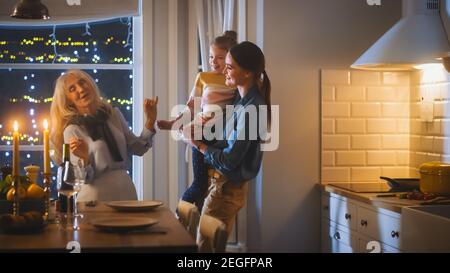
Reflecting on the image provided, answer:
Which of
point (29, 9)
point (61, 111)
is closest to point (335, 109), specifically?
point (61, 111)

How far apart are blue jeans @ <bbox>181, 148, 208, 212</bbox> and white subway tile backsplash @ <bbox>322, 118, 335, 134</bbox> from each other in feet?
2.47

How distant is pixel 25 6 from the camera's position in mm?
3350

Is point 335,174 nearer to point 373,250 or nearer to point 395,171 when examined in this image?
point 395,171

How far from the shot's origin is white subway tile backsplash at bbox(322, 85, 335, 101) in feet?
12.6

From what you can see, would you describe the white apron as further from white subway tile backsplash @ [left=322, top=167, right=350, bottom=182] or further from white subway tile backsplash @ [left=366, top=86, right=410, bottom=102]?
white subway tile backsplash @ [left=366, top=86, right=410, bottom=102]

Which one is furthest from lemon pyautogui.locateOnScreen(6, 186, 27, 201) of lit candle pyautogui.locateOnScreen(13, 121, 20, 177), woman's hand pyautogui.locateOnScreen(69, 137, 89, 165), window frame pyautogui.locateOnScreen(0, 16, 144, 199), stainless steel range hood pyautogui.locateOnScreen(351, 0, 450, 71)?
window frame pyautogui.locateOnScreen(0, 16, 144, 199)

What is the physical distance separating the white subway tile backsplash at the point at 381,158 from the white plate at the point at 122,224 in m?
1.78

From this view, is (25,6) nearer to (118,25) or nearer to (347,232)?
(118,25)

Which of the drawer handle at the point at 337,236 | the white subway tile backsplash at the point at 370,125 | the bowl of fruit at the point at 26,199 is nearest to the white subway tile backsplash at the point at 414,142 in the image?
the white subway tile backsplash at the point at 370,125

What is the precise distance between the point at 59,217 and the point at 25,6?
48.2 inches

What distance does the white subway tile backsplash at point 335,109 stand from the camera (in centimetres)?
383

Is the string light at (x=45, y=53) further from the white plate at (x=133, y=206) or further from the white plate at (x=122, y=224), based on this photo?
the white plate at (x=122, y=224)

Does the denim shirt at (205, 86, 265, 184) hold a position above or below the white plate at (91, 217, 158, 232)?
above

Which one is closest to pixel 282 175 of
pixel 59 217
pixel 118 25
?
pixel 59 217
